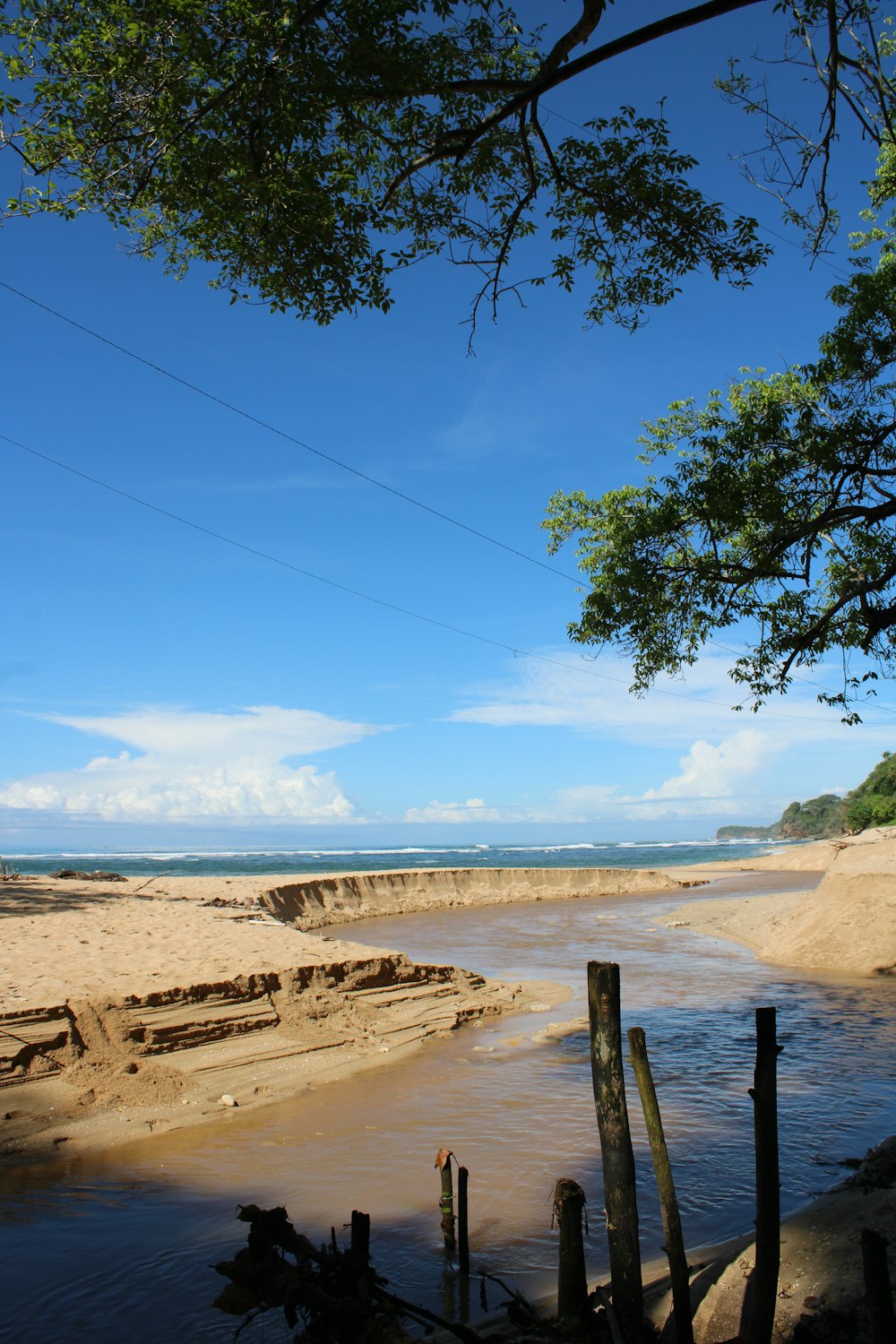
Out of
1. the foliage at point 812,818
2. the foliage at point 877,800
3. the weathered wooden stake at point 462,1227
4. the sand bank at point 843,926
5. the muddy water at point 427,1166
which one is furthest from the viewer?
the foliage at point 812,818

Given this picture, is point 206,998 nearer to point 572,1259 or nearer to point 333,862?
point 572,1259

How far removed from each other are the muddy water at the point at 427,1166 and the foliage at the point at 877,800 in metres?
42.0

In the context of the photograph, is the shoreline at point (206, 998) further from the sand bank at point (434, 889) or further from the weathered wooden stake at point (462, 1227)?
the sand bank at point (434, 889)

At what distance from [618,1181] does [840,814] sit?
13183 cm

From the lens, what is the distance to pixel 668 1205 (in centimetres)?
430

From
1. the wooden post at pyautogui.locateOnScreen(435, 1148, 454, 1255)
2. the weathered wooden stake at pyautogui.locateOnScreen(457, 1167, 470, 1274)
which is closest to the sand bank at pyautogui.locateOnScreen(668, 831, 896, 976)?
the wooden post at pyautogui.locateOnScreen(435, 1148, 454, 1255)

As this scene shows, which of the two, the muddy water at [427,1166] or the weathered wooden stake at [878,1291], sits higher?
the weathered wooden stake at [878,1291]

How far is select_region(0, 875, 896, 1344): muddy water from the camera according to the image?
230 inches

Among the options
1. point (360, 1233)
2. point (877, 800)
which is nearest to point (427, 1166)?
point (360, 1233)

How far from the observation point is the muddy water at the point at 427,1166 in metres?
5.85

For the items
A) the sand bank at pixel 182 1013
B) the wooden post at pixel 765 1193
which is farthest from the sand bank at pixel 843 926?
the wooden post at pixel 765 1193

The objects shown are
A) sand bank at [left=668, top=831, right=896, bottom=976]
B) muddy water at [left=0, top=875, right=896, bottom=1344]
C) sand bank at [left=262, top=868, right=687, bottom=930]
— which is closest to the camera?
muddy water at [left=0, top=875, right=896, bottom=1344]

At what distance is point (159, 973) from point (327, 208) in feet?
32.1

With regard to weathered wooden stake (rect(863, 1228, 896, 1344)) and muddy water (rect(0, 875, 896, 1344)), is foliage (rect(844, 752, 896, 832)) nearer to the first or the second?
muddy water (rect(0, 875, 896, 1344))
